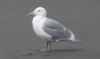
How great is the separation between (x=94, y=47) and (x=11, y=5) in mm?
6197

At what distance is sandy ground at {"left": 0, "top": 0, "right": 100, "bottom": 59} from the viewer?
9.54 m

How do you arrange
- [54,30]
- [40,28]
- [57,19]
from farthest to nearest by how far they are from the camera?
1. [57,19]
2. [54,30]
3. [40,28]

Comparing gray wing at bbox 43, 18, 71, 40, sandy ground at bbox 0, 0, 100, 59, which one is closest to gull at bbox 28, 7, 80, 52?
gray wing at bbox 43, 18, 71, 40

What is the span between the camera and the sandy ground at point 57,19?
31.3 ft

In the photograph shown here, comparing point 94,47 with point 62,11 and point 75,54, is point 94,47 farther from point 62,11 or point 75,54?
point 62,11

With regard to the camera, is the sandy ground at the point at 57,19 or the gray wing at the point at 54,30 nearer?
the sandy ground at the point at 57,19

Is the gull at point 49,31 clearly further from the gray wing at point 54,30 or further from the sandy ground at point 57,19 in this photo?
the sandy ground at point 57,19

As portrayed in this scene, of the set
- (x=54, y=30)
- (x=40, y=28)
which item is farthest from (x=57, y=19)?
(x=40, y=28)

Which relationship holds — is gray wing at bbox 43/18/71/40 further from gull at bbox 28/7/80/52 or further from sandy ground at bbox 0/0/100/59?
sandy ground at bbox 0/0/100/59

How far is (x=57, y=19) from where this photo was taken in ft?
45.3

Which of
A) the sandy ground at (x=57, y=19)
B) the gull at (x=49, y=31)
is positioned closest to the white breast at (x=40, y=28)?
the gull at (x=49, y=31)

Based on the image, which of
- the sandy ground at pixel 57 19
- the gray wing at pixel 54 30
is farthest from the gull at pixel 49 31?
the sandy ground at pixel 57 19

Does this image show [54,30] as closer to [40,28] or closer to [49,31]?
[49,31]

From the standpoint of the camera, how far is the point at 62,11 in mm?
15023
